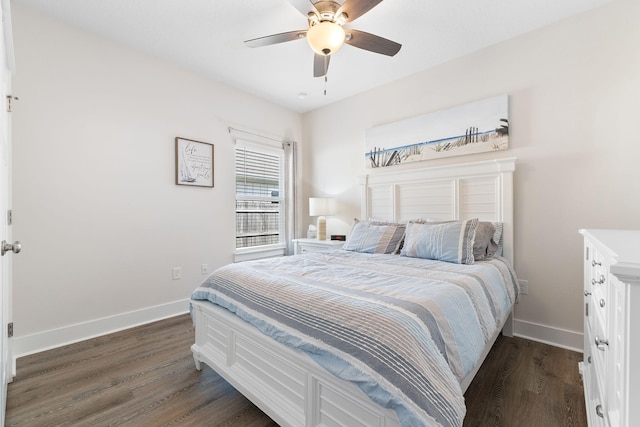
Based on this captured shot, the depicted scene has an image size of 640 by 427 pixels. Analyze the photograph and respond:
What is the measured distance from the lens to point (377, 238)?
275 centimetres

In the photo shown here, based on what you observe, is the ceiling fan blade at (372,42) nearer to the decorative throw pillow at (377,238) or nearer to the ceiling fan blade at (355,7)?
the ceiling fan blade at (355,7)

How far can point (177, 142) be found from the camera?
3049 millimetres

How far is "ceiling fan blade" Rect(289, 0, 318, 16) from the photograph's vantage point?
6.31 ft

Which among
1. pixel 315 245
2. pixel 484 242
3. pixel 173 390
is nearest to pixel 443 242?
pixel 484 242

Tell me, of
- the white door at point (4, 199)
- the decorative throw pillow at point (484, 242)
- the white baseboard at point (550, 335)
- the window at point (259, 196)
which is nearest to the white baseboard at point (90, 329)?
the white door at point (4, 199)

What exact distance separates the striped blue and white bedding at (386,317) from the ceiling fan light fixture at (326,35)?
1537mm

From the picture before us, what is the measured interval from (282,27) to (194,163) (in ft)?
5.57

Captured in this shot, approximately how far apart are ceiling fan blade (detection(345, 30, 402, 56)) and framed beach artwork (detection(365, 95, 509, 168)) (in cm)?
114

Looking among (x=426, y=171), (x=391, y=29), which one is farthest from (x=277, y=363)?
(x=391, y=29)

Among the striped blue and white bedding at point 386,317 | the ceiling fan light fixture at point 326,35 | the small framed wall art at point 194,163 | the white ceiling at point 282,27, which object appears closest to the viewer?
the striped blue and white bedding at point 386,317

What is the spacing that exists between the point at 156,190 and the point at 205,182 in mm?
533

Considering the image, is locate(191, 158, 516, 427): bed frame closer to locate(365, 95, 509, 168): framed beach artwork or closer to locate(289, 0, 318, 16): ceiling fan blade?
locate(365, 95, 509, 168): framed beach artwork

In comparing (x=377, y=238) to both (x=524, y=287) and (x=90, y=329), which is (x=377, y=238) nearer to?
(x=524, y=287)

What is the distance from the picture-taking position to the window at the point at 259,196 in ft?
12.3
